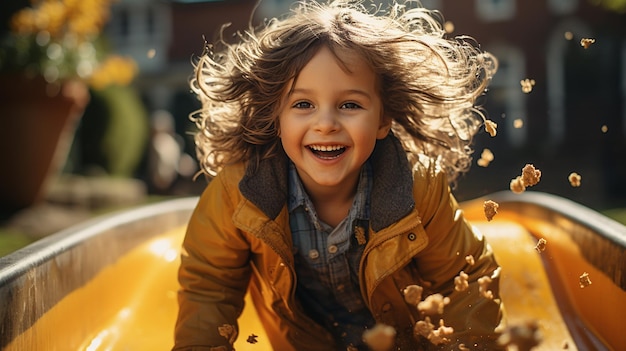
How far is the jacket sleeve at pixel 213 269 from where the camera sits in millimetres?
1893

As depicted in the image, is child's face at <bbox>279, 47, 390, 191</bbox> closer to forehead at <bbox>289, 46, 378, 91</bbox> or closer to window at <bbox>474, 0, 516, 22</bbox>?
forehead at <bbox>289, 46, 378, 91</bbox>

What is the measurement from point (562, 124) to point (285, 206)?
1125cm

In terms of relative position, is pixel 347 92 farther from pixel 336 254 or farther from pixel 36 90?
pixel 36 90

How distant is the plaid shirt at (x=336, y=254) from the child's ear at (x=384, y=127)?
81mm

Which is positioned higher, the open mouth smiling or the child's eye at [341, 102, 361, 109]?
the child's eye at [341, 102, 361, 109]

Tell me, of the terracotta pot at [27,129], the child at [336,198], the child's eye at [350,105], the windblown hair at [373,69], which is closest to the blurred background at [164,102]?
the terracotta pot at [27,129]

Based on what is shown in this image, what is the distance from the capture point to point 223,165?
2.15m

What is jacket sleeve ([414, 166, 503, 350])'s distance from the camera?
72.4 inches

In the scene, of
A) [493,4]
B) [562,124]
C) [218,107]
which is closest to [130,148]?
[562,124]

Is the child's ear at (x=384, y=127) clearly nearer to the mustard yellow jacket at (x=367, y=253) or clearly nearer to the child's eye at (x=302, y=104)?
the mustard yellow jacket at (x=367, y=253)

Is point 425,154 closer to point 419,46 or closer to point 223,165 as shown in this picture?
point 419,46

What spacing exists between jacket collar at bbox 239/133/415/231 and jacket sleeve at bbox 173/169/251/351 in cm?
7

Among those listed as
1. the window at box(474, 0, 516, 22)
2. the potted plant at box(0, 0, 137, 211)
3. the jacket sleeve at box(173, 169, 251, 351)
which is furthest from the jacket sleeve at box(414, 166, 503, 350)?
the window at box(474, 0, 516, 22)

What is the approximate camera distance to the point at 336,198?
2.02 m
